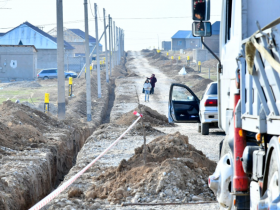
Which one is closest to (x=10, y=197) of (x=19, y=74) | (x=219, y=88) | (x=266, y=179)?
(x=219, y=88)

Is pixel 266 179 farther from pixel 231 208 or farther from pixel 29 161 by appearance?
pixel 29 161

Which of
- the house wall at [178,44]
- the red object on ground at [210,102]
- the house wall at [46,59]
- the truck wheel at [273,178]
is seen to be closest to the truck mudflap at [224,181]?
the truck wheel at [273,178]

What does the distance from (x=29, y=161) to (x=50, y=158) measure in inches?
59.7

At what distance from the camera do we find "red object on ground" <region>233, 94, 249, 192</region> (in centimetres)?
475

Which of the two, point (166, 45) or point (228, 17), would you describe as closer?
point (228, 17)

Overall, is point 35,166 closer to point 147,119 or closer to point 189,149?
point 189,149

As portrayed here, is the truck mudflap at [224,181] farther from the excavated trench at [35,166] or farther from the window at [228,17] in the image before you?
the excavated trench at [35,166]

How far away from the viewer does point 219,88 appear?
6.32m

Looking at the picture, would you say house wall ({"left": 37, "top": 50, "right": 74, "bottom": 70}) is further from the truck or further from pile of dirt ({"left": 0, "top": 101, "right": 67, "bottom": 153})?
the truck

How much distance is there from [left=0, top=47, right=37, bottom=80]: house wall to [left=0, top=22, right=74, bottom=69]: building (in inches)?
560

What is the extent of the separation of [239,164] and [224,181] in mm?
422

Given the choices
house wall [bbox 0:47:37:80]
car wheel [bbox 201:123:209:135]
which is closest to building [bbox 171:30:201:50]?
house wall [bbox 0:47:37:80]

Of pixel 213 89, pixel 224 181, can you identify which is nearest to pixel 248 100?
pixel 224 181

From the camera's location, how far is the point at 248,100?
4.42 m
